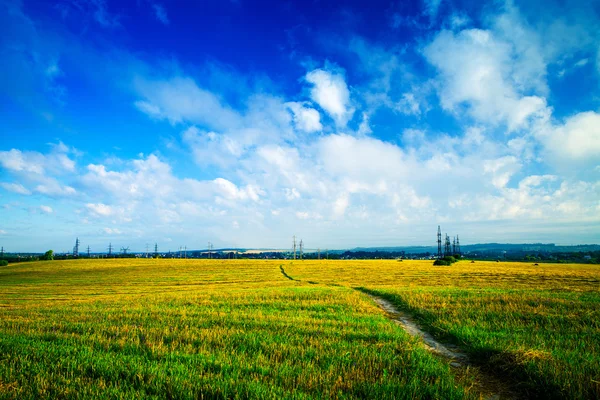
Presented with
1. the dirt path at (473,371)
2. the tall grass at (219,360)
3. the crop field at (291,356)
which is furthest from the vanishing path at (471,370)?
the tall grass at (219,360)

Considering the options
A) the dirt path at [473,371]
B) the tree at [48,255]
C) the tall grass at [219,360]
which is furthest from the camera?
the tree at [48,255]

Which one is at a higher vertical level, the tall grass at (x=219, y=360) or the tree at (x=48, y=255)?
the tall grass at (x=219, y=360)

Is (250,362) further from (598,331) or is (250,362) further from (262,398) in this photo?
(598,331)

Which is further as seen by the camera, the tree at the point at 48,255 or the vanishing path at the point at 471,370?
the tree at the point at 48,255

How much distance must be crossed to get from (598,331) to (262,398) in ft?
38.6

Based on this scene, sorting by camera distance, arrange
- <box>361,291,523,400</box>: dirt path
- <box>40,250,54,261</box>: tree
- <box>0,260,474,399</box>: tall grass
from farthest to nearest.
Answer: <box>40,250,54,261</box>: tree, <box>361,291,523,400</box>: dirt path, <box>0,260,474,399</box>: tall grass

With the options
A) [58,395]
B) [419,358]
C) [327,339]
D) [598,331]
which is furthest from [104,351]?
[598,331]

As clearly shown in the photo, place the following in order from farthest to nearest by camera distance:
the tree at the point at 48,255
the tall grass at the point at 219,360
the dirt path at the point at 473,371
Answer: the tree at the point at 48,255 → the dirt path at the point at 473,371 → the tall grass at the point at 219,360

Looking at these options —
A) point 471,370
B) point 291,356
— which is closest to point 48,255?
point 291,356

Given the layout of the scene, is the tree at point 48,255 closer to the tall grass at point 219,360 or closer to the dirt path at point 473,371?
the tall grass at point 219,360

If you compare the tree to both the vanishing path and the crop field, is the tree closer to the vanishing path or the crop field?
the crop field

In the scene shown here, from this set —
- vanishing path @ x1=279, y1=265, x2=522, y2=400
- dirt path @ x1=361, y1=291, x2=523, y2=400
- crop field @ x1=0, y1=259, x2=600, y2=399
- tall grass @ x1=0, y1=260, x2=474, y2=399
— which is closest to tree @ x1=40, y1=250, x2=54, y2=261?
crop field @ x1=0, y1=259, x2=600, y2=399

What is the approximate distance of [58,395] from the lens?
16.5 feet

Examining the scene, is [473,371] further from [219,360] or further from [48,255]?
[48,255]
